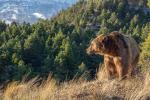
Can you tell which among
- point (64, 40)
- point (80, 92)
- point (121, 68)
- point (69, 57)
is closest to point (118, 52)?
point (121, 68)

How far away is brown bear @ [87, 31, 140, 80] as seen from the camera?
9609 mm

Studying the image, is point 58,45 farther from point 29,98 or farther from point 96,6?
point 29,98

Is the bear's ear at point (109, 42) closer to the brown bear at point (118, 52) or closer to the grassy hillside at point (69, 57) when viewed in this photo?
the brown bear at point (118, 52)

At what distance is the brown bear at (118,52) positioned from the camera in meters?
9.61

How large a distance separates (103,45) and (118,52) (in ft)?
1.42

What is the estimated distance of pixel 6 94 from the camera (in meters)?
6.65

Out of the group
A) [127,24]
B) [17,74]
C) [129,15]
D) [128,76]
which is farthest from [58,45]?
[128,76]

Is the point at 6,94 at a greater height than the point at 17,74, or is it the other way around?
the point at 6,94

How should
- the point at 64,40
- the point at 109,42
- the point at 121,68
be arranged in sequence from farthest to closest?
the point at 64,40 < the point at 109,42 < the point at 121,68

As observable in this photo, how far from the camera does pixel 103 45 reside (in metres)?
9.98

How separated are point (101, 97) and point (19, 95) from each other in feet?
3.70

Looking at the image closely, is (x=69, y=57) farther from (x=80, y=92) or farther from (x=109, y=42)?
(x=80, y=92)

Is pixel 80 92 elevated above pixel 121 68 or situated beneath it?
elevated above

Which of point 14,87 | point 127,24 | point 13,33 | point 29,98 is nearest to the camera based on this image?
point 29,98
